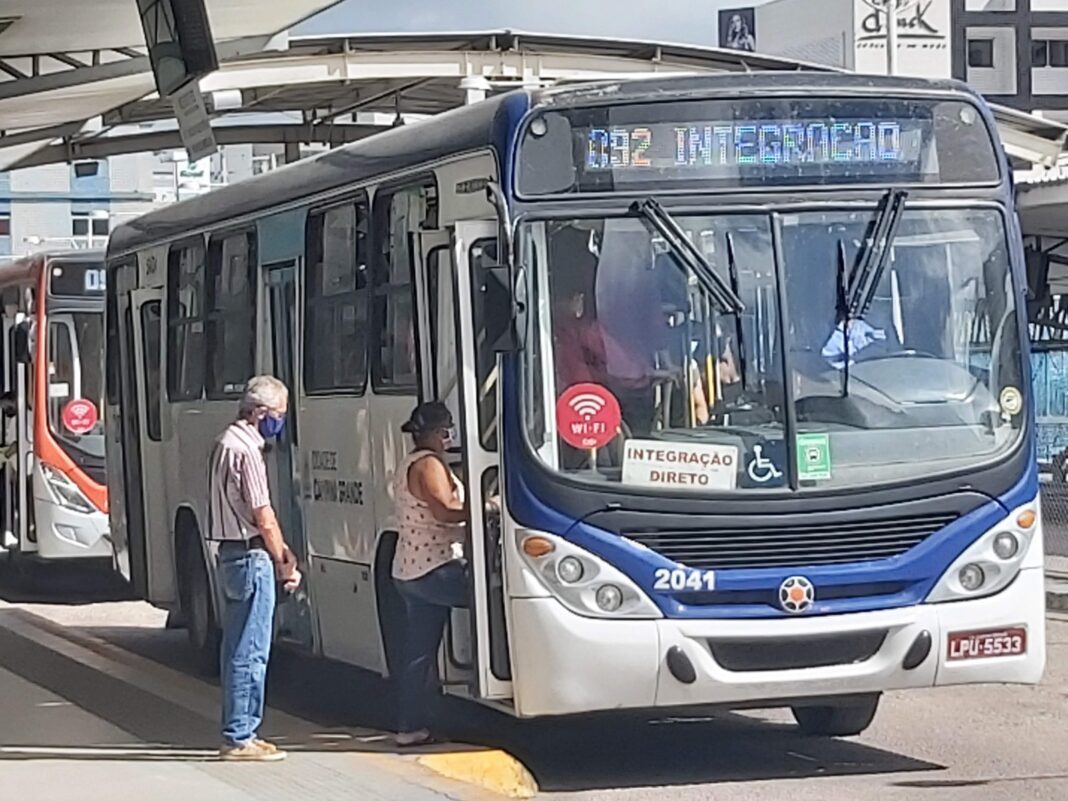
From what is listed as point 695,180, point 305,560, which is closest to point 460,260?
point 695,180

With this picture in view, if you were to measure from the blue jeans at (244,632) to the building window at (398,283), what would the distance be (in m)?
1.30

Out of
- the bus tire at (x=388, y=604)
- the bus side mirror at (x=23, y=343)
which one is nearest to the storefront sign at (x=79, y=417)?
the bus side mirror at (x=23, y=343)

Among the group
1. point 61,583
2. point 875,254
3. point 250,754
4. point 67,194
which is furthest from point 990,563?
point 67,194

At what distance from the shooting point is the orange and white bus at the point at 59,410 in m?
20.7

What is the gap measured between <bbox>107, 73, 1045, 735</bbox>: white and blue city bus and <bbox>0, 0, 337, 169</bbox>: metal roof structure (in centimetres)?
947

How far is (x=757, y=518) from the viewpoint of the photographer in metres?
9.66

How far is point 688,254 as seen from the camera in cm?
980

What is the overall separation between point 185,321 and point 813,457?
21.3ft

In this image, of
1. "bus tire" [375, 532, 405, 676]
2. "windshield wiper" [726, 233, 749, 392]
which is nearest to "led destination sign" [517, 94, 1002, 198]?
"windshield wiper" [726, 233, 749, 392]

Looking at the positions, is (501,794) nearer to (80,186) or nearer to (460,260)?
(460,260)

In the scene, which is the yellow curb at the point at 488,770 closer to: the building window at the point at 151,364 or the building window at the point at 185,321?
the building window at the point at 185,321

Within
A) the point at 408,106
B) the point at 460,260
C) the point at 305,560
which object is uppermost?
the point at 408,106

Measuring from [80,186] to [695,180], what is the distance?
7412cm

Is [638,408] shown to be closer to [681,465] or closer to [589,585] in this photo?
[681,465]
